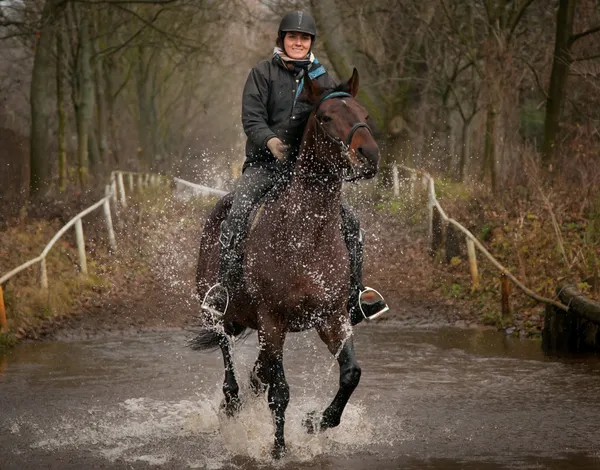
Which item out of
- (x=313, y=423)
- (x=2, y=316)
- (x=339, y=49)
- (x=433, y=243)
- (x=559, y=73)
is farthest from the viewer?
(x=339, y=49)

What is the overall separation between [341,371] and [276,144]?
185 centimetres

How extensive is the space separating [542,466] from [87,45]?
23254mm

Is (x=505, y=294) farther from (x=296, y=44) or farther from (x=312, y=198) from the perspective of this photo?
(x=312, y=198)

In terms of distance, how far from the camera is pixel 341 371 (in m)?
8.37

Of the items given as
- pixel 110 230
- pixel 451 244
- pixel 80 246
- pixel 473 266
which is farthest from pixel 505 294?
pixel 110 230

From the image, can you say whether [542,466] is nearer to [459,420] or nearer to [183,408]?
[459,420]

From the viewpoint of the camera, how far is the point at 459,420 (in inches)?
359

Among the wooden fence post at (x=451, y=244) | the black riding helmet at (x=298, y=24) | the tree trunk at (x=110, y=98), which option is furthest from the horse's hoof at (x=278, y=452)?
the tree trunk at (x=110, y=98)

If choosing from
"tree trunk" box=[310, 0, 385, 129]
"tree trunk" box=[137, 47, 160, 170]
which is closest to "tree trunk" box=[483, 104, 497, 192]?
"tree trunk" box=[310, 0, 385, 129]

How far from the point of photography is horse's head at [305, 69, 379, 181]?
7086mm

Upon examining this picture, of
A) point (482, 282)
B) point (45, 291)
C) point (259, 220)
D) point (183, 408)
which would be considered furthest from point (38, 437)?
point (482, 282)

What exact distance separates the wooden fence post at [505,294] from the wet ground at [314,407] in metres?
0.83

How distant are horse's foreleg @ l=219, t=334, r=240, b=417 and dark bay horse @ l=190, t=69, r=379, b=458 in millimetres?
1000

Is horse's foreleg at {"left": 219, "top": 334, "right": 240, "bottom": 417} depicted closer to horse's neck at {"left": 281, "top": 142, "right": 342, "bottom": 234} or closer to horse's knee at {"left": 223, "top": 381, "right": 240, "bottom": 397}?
horse's knee at {"left": 223, "top": 381, "right": 240, "bottom": 397}
